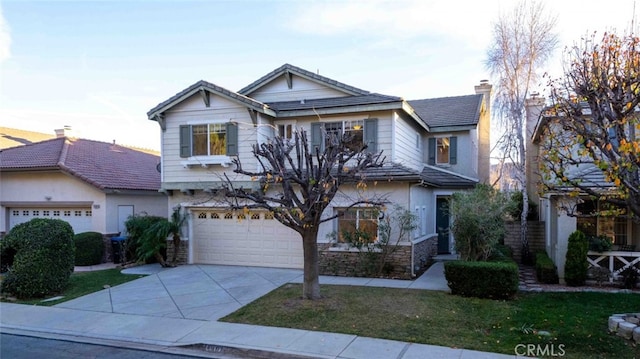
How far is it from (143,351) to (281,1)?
9145 mm

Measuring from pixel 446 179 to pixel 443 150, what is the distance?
2.07 m

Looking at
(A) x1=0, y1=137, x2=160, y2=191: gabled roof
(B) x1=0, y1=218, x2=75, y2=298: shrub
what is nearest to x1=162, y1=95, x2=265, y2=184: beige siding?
(A) x1=0, y1=137, x2=160, y2=191: gabled roof

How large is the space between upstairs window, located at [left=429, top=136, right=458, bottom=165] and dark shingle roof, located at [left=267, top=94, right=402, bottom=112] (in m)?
5.69

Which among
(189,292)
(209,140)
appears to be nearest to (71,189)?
(209,140)

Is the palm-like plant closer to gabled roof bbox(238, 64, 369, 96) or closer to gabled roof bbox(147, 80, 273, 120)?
gabled roof bbox(147, 80, 273, 120)

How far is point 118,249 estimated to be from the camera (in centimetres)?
1633

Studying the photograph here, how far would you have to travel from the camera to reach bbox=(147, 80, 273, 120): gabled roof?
541 inches

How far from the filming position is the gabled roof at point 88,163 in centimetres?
1720

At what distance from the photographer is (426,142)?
1845cm

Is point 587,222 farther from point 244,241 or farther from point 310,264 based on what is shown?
point 244,241

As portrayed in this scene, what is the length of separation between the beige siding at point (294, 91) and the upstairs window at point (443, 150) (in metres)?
5.66

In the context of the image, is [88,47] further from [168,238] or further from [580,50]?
[580,50]

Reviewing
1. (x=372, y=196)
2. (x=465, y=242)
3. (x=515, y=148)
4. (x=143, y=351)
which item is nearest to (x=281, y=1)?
(x=372, y=196)

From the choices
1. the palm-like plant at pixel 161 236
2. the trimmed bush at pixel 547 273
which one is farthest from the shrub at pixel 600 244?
the palm-like plant at pixel 161 236
